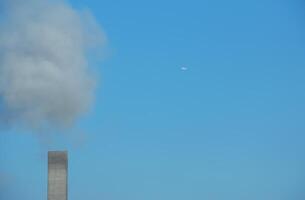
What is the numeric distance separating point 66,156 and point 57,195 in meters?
4.76

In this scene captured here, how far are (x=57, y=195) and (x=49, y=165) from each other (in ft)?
12.2

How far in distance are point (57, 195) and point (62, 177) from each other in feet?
7.25

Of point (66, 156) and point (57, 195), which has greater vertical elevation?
point (66, 156)

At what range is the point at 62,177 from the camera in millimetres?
69812

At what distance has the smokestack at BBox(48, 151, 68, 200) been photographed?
69312 millimetres

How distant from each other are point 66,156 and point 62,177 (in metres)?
2.56

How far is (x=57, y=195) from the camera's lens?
6956cm

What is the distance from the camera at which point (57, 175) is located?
229 feet

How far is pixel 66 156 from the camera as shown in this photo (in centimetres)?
6994

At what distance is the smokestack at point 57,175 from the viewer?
69312 millimetres

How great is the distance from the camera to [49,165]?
6962 cm
